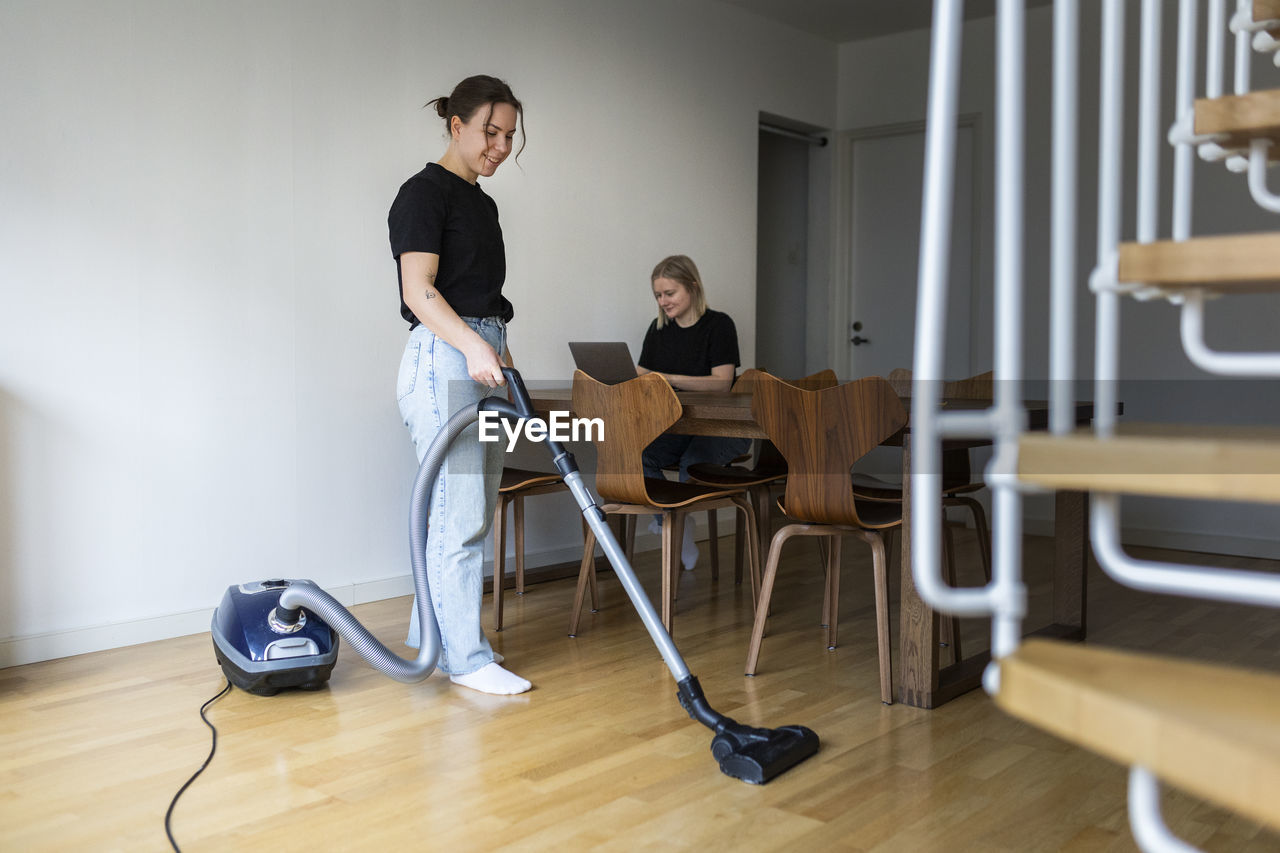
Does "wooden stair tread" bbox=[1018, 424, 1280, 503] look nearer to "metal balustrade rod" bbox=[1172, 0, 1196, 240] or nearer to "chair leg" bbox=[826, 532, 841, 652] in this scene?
"metal balustrade rod" bbox=[1172, 0, 1196, 240]

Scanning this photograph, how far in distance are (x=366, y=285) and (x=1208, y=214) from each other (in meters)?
3.65

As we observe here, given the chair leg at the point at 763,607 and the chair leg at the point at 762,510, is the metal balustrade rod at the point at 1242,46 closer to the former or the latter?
the chair leg at the point at 763,607

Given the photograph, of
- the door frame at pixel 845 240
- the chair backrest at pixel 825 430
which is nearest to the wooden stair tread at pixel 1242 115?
the chair backrest at pixel 825 430

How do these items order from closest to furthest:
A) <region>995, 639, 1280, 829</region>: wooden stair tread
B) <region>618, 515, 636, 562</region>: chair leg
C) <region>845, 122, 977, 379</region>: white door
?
<region>995, 639, 1280, 829</region>: wooden stair tread → <region>618, 515, 636, 562</region>: chair leg → <region>845, 122, 977, 379</region>: white door

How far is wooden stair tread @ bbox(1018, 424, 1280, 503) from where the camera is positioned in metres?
0.88

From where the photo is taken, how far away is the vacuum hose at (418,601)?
2.55 m

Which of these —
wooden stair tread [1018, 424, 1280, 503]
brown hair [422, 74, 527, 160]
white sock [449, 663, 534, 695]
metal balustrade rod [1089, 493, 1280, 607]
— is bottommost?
white sock [449, 663, 534, 695]

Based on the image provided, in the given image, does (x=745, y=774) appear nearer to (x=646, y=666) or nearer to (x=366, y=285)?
(x=646, y=666)

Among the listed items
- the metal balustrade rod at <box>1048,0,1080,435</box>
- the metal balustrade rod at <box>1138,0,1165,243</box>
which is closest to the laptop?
the metal balustrade rod at <box>1138,0,1165,243</box>

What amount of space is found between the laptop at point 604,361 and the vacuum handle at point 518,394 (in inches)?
41.5

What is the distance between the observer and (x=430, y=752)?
7.54 feet

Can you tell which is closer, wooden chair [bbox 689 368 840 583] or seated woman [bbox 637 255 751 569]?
wooden chair [bbox 689 368 840 583]

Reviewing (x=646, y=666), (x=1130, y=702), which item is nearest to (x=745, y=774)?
(x=646, y=666)

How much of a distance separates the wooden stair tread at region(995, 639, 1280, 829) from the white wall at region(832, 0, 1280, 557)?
14.4 ft
